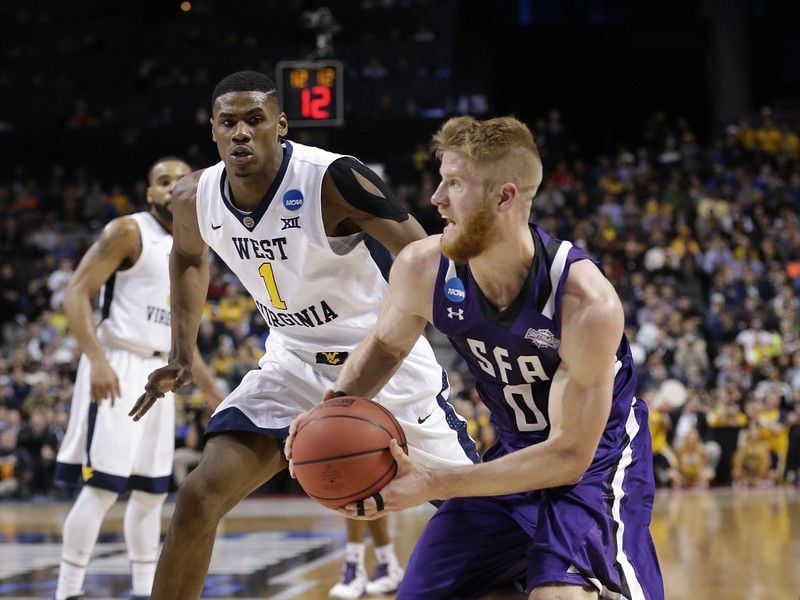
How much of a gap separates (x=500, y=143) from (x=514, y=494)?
1.03 metres

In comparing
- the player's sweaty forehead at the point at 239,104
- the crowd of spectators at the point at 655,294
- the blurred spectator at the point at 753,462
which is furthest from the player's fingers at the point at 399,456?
the blurred spectator at the point at 753,462

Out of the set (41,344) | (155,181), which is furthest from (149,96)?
(155,181)

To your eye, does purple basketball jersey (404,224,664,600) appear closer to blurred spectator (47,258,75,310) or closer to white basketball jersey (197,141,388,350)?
white basketball jersey (197,141,388,350)

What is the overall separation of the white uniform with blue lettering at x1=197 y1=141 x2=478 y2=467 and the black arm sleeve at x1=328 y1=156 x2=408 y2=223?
64 mm

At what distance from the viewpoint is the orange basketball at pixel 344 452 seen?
2.84m

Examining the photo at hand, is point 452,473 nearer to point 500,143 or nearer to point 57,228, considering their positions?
point 500,143

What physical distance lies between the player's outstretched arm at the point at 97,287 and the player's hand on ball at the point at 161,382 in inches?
46.6

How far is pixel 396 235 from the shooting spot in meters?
3.84

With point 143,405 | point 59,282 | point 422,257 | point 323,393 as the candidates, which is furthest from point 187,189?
point 59,282

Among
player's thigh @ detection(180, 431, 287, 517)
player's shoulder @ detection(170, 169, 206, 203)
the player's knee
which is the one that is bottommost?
the player's knee

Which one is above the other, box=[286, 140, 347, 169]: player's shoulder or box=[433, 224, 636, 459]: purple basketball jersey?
box=[286, 140, 347, 169]: player's shoulder

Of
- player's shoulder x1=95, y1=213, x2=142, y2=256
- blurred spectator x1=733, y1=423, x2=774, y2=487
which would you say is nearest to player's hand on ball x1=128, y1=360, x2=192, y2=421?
player's shoulder x1=95, y1=213, x2=142, y2=256

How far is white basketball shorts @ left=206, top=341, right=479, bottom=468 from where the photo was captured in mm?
3867

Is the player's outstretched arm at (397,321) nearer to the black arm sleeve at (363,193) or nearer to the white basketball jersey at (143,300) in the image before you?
the black arm sleeve at (363,193)
